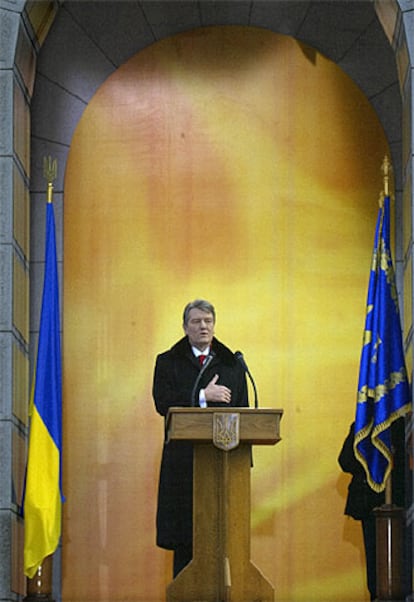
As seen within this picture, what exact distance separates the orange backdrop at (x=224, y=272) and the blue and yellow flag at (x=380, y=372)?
30.6 inches

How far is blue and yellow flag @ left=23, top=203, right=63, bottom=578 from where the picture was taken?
9914 millimetres

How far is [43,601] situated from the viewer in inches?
392

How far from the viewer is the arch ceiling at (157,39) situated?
36.9 feet

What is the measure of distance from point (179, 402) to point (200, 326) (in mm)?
504

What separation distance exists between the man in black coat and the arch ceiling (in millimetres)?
1844

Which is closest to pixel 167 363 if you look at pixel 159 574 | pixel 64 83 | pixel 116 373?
pixel 116 373

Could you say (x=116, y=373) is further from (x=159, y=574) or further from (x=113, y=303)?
(x=159, y=574)

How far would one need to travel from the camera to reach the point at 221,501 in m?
9.05

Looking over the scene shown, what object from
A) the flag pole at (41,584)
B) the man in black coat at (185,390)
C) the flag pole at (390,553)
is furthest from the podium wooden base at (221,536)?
the flag pole at (41,584)

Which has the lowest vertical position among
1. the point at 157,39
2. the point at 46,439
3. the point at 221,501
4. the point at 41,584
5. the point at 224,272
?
the point at 41,584

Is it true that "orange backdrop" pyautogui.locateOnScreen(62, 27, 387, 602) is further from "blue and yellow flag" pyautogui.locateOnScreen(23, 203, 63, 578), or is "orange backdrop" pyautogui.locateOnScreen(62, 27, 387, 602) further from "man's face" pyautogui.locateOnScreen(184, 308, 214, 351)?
"man's face" pyautogui.locateOnScreen(184, 308, 214, 351)

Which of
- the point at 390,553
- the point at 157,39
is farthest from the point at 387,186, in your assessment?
the point at 390,553

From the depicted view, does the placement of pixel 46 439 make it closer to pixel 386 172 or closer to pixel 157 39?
pixel 386 172

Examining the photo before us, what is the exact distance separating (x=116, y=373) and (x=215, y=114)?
78.3 inches
